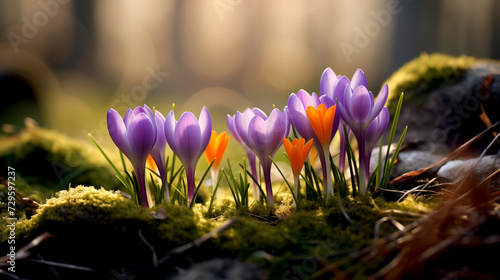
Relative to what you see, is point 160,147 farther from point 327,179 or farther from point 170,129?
point 327,179

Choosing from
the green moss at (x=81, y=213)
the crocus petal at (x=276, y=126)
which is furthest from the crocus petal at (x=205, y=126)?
the green moss at (x=81, y=213)

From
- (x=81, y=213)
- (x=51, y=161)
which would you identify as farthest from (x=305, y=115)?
(x=51, y=161)

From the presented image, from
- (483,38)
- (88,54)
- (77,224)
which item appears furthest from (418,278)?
(88,54)

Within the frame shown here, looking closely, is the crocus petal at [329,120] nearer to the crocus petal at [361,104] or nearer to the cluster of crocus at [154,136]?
the crocus petal at [361,104]

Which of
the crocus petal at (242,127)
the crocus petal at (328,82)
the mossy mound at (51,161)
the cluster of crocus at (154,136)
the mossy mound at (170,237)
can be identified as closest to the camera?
the mossy mound at (170,237)

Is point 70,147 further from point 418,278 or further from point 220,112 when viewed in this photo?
point 220,112

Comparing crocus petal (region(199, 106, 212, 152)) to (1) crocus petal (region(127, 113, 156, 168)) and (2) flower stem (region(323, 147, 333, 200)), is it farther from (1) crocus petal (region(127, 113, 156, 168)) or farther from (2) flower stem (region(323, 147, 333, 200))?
(2) flower stem (region(323, 147, 333, 200))
